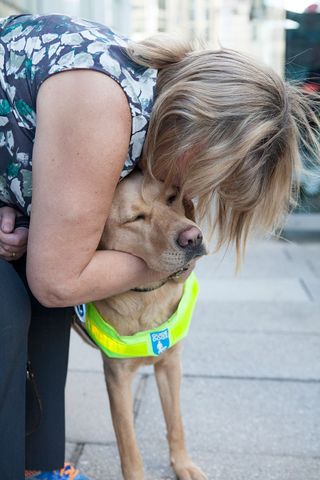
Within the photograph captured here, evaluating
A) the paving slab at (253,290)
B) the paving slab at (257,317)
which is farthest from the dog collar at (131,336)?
the paving slab at (253,290)

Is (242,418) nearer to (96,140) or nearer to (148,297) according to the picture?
(148,297)

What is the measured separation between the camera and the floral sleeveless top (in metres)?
1.72

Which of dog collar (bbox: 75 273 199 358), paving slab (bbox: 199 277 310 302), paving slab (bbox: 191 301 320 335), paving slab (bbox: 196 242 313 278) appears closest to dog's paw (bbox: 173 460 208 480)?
dog collar (bbox: 75 273 199 358)

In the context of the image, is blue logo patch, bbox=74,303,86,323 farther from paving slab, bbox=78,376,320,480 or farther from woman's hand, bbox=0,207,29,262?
paving slab, bbox=78,376,320,480

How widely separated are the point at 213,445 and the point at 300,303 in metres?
1.88

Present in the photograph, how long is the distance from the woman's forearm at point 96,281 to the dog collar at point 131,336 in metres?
0.21

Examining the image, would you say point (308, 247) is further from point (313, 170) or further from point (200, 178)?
point (200, 178)

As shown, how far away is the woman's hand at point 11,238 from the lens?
1955 mm

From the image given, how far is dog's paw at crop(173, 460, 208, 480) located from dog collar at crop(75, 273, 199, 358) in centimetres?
48

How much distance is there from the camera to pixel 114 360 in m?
2.22

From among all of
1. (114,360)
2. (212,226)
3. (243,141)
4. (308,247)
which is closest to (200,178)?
(243,141)

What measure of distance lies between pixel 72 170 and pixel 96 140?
0.33ft

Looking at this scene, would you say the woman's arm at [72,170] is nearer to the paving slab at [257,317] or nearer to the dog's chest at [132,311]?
the dog's chest at [132,311]

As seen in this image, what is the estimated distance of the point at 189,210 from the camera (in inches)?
85.8
